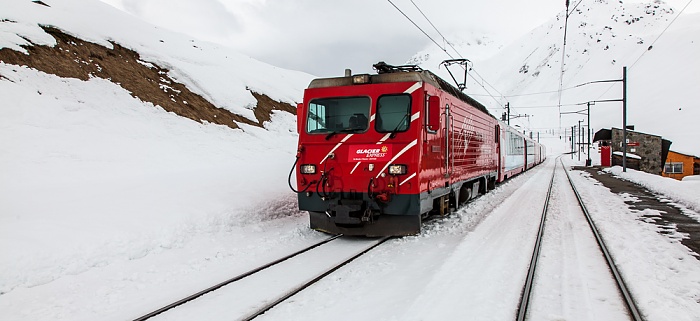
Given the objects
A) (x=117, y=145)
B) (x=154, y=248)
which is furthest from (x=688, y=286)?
(x=117, y=145)

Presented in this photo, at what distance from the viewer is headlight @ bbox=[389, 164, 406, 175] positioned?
25.1ft

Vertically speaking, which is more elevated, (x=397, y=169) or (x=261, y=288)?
(x=397, y=169)

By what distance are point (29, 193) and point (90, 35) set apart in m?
18.2

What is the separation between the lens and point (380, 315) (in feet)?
14.8

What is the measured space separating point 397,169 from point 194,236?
4142 millimetres

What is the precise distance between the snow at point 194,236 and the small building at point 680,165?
3655 cm

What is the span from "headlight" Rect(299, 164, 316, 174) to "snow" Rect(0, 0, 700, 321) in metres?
1.29

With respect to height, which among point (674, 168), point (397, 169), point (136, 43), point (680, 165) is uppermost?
point (136, 43)

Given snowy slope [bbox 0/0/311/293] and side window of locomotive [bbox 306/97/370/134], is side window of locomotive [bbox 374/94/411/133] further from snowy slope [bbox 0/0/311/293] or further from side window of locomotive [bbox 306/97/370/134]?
snowy slope [bbox 0/0/311/293]

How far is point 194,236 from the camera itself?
Answer: 27.0 feet

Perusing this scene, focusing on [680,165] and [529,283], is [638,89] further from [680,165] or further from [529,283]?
[529,283]

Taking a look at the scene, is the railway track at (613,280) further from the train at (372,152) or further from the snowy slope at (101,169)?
the snowy slope at (101,169)

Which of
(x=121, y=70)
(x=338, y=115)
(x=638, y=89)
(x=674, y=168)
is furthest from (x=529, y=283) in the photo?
(x=638, y=89)

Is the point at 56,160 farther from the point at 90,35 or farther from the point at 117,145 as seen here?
the point at 90,35
